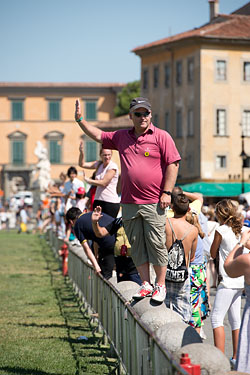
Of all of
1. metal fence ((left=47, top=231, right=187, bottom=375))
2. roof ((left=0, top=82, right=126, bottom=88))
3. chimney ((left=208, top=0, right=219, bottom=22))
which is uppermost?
chimney ((left=208, top=0, right=219, bottom=22))

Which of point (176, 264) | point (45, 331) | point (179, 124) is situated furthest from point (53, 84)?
point (176, 264)

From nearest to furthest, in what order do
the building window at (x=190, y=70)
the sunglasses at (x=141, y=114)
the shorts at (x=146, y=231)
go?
the sunglasses at (x=141, y=114), the shorts at (x=146, y=231), the building window at (x=190, y=70)

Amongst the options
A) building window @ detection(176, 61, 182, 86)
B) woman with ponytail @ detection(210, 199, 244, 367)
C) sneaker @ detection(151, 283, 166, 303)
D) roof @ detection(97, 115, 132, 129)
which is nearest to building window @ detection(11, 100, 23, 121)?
roof @ detection(97, 115, 132, 129)

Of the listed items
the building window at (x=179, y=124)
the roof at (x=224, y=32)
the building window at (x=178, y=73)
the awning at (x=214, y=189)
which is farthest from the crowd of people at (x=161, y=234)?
the building window at (x=178, y=73)

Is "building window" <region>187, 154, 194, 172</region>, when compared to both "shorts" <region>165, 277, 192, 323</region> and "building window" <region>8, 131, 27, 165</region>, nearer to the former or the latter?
"building window" <region>8, 131, 27, 165</region>

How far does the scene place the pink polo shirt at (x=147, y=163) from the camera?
28.0 ft

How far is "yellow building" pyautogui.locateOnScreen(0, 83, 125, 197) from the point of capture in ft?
352

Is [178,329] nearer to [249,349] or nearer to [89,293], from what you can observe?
[249,349]

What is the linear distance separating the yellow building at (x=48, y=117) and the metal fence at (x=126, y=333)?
93497 millimetres

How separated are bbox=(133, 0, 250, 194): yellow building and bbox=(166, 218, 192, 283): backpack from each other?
2269 inches

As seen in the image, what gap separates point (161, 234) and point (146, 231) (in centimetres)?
14

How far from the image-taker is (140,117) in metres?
8.50

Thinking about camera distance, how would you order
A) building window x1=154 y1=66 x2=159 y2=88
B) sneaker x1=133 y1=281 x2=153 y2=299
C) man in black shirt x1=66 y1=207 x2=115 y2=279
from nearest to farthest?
sneaker x1=133 y1=281 x2=153 y2=299
man in black shirt x1=66 y1=207 x2=115 y2=279
building window x1=154 y1=66 x2=159 y2=88

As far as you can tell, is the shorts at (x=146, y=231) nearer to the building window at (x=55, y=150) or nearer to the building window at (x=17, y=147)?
the building window at (x=17, y=147)
